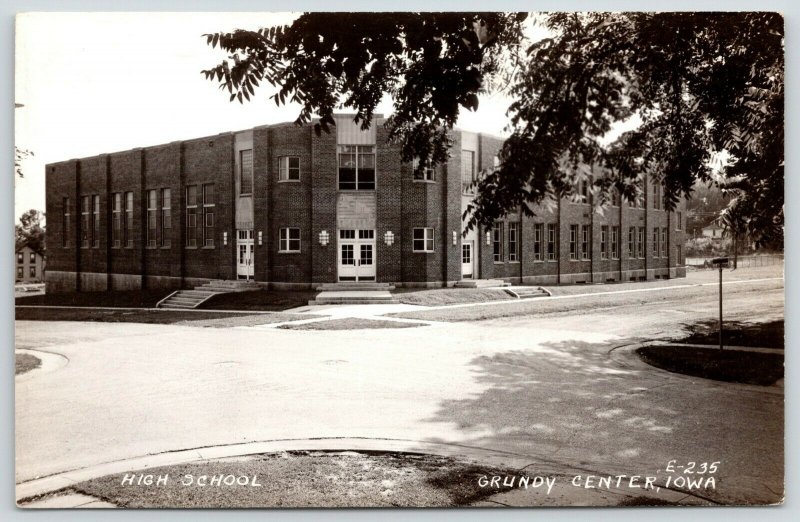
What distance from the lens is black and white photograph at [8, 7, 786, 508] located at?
15.6 feet

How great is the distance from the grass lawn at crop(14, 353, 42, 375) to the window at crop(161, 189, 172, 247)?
218 cm

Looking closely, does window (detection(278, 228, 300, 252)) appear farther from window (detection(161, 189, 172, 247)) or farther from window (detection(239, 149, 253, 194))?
window (detection(161, 189, 172, 247))

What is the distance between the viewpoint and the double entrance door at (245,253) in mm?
6473

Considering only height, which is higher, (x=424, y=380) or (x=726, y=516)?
(x=424, y=380)

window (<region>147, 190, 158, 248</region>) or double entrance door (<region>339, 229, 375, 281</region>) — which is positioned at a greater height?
window (<region>147, 190, 158, 248</region>)

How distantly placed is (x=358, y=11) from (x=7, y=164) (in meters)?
3.63

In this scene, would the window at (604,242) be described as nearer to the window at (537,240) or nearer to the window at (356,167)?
the window at (537,240)

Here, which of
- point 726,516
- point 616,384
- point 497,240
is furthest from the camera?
point 497,240

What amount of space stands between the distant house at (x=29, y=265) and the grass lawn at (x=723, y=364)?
5900 millimetres

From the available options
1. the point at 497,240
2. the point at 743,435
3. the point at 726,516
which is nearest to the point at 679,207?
the point at 497,240

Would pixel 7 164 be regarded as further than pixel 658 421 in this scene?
Yes

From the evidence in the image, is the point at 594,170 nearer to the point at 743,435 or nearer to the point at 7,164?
the point at 743,435

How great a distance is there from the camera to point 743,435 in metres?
5.00

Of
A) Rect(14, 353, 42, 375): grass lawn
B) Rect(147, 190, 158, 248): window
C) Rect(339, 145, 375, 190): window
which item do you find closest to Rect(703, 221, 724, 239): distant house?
Rect(339, 145, 375, 190): window
